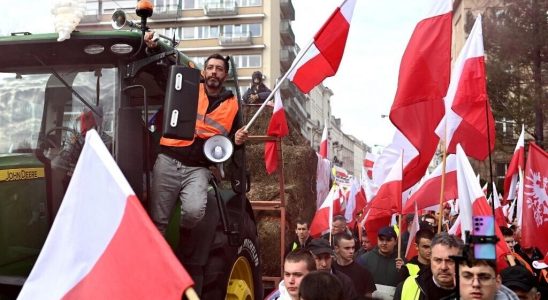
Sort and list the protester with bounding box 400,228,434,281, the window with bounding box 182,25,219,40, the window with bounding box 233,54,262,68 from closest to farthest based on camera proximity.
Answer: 1. the protester with bounding box 400,228,434,281
2. the window with bounding box 233,54,262,68
3. the window with bounding box 182,25,219,40

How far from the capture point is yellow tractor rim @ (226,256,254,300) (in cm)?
519

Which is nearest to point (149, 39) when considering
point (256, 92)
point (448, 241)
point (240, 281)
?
point (240, 281)

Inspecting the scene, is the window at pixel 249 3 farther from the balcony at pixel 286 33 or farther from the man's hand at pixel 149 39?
the man's hand at pixel 149 39

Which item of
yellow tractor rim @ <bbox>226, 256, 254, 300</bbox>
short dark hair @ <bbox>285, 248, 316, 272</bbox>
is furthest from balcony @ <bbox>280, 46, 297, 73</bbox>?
short dark hair @ <bbox>285, 248, 316, 272</bbox>

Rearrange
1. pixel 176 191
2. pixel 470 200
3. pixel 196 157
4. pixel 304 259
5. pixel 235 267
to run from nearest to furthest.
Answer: pixel 304 259 < pixel 176 191 < pixel 196 157 < pixel 470 200 < pixel 235 267

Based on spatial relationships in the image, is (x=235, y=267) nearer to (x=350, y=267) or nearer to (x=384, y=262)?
(x=350, y=267)

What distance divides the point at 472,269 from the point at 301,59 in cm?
333

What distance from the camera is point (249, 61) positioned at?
6394 centimetres

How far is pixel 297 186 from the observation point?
9.36 m

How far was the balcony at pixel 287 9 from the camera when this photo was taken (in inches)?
2716

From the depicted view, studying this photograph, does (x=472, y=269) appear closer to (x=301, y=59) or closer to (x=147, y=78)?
(x=147, y=78)

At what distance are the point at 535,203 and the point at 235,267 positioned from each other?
3.51 m

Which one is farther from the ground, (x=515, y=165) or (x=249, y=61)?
(x=249, y=61)

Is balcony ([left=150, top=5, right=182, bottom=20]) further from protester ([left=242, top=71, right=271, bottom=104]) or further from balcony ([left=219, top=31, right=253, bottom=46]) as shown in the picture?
protester ([left=242, top=71, right=271, bottom=104])
